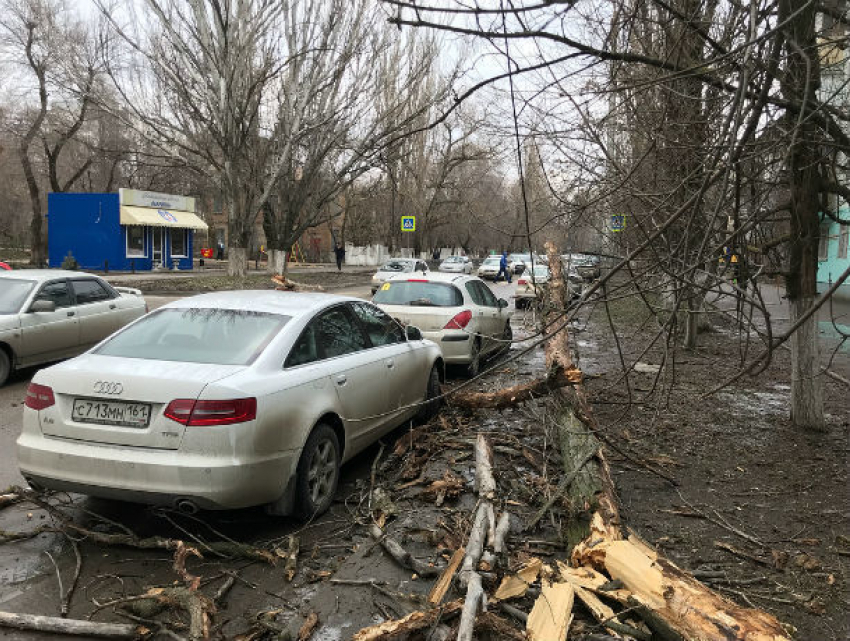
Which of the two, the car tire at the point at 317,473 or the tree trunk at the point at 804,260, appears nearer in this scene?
the car tire at the point at 317,473

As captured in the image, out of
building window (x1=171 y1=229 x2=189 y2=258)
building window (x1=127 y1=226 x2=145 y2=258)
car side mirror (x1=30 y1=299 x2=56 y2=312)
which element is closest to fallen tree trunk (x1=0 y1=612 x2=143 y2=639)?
car side mirror (x1=30 y1=299 x2=56 y2=312)

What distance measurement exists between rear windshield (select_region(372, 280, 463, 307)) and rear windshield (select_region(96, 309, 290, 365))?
483cm

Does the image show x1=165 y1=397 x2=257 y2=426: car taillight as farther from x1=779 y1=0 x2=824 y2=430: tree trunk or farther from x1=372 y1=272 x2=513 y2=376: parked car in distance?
x1=372 y1=272 x2=513 y2=376: parked car in distance

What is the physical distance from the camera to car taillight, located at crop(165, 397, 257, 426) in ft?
12.4

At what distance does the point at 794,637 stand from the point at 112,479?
3.52 meters

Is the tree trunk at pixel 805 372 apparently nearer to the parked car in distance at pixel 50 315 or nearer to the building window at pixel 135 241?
the parked car in distance at pixel 50 315

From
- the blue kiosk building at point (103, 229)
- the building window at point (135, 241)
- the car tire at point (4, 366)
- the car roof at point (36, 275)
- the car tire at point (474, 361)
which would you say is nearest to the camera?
the car tire at point (4, 366)

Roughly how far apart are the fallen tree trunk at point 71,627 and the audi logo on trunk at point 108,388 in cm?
124

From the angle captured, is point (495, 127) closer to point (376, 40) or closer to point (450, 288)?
point (450, 288)

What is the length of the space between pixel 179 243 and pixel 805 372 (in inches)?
1293

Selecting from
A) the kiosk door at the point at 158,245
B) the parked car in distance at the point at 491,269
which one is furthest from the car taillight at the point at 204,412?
the parked car in distance at the point at 491,269

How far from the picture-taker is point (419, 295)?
31.7ft

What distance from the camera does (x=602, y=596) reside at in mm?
3119

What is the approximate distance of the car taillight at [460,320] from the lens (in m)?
9.28
